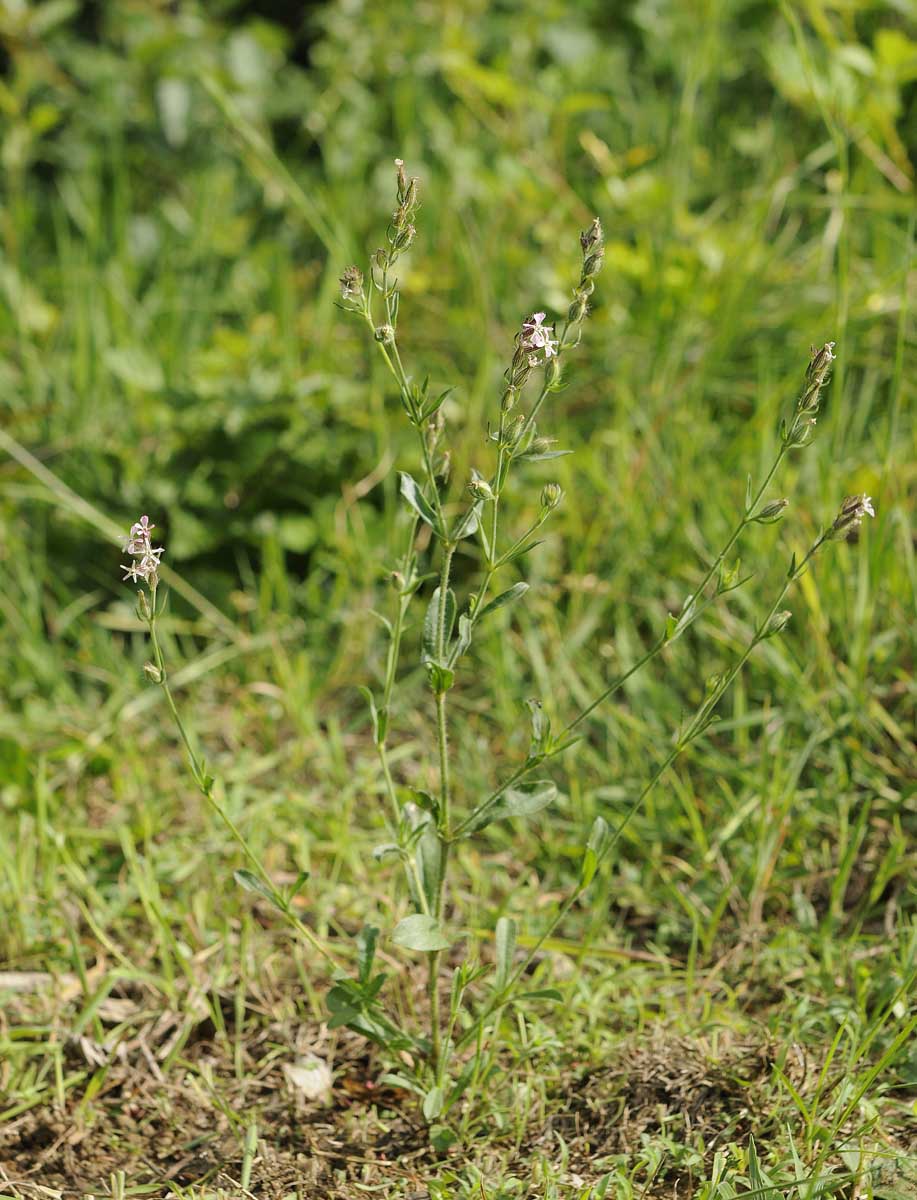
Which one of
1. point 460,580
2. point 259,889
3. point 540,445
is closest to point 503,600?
point 540,445

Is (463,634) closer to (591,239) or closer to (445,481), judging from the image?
(445,481)

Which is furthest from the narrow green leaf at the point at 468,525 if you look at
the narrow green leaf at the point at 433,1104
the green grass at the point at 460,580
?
the narrow green leaf at the point at 433,1104

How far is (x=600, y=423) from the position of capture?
2605 millimetres

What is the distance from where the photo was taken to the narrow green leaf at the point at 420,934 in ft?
4.37

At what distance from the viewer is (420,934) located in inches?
53.6

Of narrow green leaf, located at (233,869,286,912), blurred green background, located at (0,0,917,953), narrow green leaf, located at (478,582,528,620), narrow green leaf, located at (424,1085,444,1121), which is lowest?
narrow green leaf, located at (424,1085,444,1121)

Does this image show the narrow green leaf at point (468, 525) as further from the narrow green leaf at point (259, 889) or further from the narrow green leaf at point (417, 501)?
the narrow green leaf at point (259, 889)

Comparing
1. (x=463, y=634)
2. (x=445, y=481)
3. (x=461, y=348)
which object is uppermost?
(x=461, y=348)

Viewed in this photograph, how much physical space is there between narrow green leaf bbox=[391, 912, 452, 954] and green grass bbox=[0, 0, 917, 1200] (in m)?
0.25

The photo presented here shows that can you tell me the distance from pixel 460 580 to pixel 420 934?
44.0 inches

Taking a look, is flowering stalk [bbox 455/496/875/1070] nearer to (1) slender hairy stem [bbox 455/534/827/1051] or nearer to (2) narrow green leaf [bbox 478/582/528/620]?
(1) slender hairy stem [bbox 455/534/827/1051]

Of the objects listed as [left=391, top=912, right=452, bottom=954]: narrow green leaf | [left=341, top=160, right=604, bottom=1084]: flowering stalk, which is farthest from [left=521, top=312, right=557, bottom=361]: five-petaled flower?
[left=391, top=912, right=452, bottom=954]: narrow green leaf

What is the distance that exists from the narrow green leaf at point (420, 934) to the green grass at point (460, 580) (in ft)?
0.83

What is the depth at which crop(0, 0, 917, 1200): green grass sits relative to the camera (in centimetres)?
155
